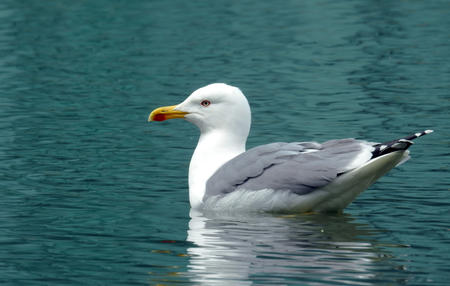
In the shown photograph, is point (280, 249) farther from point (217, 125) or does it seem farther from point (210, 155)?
point (217, 125)

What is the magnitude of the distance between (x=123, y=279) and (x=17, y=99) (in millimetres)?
11585

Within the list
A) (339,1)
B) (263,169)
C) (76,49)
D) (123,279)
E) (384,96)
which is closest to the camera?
(123,279)

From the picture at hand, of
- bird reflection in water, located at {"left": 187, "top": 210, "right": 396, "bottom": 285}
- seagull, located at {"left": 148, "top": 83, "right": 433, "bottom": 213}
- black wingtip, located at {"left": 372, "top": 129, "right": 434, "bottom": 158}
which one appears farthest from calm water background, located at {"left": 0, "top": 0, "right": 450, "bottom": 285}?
black wingtip, located at {"left": 372, "top": 129, "right": 434, "bottom": 158}

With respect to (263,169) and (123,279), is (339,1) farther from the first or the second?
(123,279)

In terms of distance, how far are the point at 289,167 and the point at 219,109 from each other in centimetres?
137

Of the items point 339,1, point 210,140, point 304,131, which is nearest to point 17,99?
point 304,131

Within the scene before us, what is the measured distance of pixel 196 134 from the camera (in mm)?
15609

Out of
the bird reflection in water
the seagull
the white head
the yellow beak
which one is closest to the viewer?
the bird reflection in water

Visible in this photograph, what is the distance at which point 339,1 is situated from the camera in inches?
1367

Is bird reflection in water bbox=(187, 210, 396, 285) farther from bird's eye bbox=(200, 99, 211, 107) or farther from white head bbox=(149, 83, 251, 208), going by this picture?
bird's eye bbox=(200, 99, 211, 107)

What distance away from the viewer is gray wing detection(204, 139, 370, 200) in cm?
970

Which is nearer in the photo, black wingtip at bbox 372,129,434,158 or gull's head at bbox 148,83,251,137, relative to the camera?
black wingtip at bbox 372,129,434,158

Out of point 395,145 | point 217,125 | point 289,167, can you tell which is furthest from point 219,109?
point 395,145

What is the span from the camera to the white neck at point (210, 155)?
10719 millimetres
